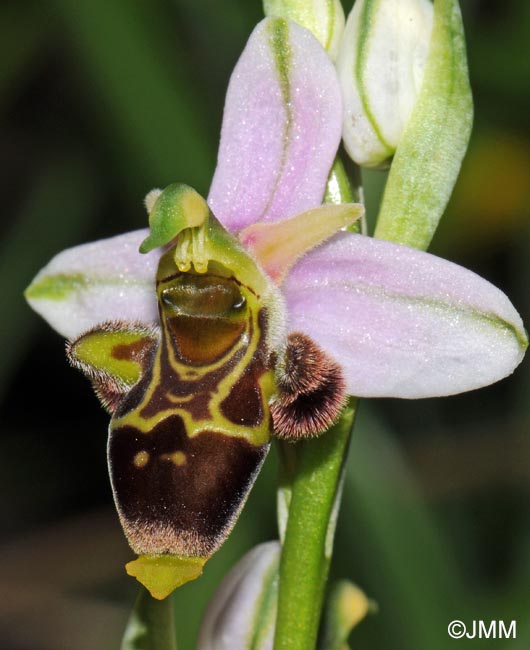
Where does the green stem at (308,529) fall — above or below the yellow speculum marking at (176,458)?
below

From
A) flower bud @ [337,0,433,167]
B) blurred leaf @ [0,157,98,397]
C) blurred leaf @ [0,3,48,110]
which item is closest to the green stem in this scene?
flower bud @ [337,0,433,167]

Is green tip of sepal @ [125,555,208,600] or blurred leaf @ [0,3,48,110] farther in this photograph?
blurred leaf @ [0,3,48,110]

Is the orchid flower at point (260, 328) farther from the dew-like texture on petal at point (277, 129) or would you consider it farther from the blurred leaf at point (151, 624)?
the blurred leaf at point (151, 624)

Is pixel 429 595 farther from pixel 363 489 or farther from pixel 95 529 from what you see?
pixel 95 529

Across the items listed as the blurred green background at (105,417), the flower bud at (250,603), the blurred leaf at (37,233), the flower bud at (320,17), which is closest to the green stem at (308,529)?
the flower bud at (250,603)

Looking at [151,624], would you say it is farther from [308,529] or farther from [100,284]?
[100,284]

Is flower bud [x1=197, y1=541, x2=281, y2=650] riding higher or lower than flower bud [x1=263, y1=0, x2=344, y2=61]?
lower
